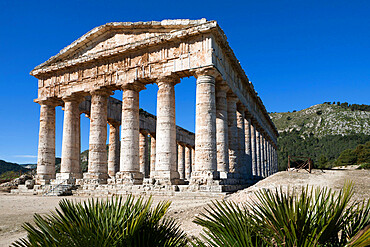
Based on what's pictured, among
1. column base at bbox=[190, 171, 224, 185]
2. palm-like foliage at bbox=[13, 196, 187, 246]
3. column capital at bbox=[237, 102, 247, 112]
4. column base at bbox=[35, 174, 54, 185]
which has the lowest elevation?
column base at bbox=[35, 174, 54, 185]

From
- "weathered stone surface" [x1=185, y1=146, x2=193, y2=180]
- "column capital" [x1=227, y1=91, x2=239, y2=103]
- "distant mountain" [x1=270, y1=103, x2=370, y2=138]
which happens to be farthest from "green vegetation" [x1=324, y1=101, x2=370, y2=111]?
"column capital" [x1=227, y1=91, x2=239, y2=103]

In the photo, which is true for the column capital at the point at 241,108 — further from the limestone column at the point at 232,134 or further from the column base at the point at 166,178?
the column base at the point at 166,178

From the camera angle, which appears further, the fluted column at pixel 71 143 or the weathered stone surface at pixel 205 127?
the fluted column at pixel 71 143

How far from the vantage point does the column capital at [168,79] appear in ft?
60.1

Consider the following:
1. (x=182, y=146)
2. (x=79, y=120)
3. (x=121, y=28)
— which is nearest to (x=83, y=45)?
(x=121, y=28)

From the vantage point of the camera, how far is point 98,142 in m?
20.6

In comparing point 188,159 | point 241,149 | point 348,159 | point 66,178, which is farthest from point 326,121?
point 66,178

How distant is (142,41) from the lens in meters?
18.9

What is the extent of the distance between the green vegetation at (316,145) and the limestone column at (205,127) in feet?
205

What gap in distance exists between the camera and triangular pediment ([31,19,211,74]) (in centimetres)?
1838

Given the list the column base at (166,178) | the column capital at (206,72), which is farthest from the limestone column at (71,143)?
the column capital at (206,72)

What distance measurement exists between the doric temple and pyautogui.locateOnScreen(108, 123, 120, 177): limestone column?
3.80 m

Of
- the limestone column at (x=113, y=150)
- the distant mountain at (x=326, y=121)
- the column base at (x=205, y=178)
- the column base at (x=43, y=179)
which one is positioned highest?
the distant mountain at (x=326, y=121)

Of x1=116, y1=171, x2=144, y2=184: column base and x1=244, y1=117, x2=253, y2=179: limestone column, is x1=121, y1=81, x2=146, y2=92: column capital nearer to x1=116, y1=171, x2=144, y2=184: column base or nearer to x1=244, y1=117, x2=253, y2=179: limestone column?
x1=116, y1=171, x2=144, y2=184: column base
